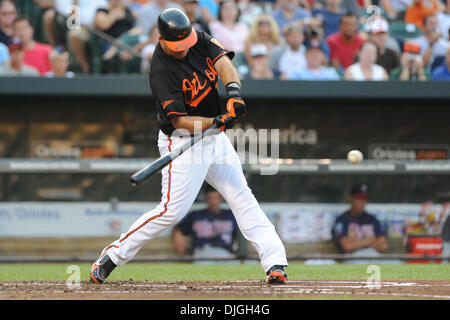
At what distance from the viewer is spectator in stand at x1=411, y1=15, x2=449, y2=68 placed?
11.1m

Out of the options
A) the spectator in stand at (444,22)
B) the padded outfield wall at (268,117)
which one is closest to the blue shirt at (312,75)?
the padded outfield wall at (268,117)

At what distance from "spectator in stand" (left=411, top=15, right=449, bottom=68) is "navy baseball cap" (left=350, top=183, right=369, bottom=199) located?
2.91 meters

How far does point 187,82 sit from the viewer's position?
5.14m

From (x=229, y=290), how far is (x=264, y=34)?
22.0 feet

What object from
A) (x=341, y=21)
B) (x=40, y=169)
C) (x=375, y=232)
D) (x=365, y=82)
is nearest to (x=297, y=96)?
(x=365, y=82)

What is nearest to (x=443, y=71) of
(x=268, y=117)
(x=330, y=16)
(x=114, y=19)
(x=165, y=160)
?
(x=330, y=16)

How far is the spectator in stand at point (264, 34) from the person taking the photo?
10.9 meters

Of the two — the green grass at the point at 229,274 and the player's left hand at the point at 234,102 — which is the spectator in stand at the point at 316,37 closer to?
the green grass at the point at 229,274

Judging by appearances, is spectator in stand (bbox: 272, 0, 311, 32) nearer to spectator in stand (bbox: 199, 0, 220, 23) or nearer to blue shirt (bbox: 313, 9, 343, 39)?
blue shirt (bbox: 313, 9, 343, 39)

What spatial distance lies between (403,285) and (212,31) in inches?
258

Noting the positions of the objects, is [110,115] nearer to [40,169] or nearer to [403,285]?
[40,169]

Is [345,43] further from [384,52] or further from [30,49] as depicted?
[30,49]

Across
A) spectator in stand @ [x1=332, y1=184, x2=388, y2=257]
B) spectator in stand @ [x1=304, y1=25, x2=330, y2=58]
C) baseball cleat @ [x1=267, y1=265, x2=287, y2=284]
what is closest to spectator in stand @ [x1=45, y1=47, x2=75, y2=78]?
spectator in stand @ [x1=304, y1=25, x2=330, y2=58]

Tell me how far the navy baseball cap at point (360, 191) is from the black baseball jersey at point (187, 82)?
4022 millimetres
